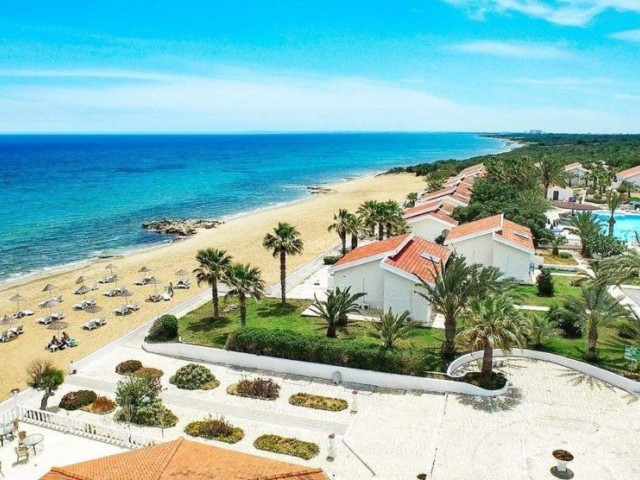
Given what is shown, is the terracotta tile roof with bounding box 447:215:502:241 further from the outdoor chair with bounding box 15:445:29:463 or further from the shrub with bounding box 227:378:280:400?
the outdoor chair with bounding box 15:445:29:463

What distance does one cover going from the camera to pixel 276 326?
30453 mm

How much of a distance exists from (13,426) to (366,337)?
16.8 meters

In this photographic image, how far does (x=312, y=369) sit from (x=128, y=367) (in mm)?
9157

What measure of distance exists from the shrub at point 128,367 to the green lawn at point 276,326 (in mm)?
3043

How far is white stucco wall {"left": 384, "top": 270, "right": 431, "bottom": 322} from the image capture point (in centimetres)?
3068

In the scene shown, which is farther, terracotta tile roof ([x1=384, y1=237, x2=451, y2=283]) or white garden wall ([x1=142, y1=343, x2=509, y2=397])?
terracotta tile roof ([x1=384, y1=237, x2=451, y2=283])

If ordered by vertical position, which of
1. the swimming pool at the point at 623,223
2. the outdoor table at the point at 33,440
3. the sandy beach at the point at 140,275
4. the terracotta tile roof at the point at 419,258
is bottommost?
the sandy beach at the point at 140,275

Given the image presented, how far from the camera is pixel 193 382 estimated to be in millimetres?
24250

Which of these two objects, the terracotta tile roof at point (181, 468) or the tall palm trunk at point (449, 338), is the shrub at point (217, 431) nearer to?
the terracotta tile roof at point (181, 468)

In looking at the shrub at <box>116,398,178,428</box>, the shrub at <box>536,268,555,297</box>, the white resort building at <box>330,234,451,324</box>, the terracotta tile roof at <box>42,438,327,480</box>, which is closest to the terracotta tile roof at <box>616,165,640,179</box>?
the shrub at <box>536,268,555,297</box>

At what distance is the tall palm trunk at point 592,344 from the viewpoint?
2483 centimetres

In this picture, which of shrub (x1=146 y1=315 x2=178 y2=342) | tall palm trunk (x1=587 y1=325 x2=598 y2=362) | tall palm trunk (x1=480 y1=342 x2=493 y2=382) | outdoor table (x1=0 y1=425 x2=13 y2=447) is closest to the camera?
outdoor table (x1=0 y1=425 x2=13 y2=447)

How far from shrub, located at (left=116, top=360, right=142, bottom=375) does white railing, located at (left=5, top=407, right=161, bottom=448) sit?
5.88 metres

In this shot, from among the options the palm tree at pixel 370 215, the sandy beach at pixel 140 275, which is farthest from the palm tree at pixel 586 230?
the sandy beach at pixel 140 275
